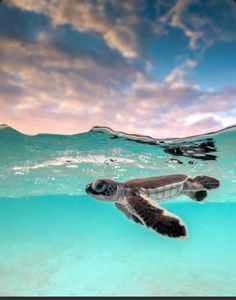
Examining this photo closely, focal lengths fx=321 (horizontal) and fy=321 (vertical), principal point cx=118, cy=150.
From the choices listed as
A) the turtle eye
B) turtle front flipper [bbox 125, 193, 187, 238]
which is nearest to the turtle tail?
turtle front flipper [bbox 125, 193, 187, 238]

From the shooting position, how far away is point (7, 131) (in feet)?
13.4

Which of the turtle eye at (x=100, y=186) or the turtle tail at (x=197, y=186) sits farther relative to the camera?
the turtle tail at (x=197, y=186)

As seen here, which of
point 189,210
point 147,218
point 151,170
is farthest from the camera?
point 151,170

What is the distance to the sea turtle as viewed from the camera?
296 cm

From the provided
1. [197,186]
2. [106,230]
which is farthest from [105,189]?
[197,186]

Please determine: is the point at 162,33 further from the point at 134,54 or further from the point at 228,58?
the point at 228,58

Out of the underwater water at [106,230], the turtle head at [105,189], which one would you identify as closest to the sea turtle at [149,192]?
the turtle head at [105,189]

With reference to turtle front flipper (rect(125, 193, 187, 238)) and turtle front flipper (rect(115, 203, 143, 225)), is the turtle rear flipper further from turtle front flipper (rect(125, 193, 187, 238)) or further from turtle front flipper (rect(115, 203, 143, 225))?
turtle front flipper (rect(125, 193, 187, 238))

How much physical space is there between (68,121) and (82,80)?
1.78ft

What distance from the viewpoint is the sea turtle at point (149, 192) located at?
2.96 metres

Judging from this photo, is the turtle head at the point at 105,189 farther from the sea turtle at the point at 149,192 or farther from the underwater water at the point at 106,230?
the underwater water at the point at 106,230

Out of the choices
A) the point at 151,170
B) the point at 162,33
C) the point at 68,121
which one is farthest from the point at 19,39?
the point at 151,170

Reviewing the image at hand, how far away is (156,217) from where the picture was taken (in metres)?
2.82

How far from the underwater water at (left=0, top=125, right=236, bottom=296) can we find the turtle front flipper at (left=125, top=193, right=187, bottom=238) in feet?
2.52
